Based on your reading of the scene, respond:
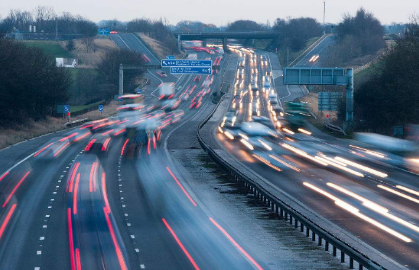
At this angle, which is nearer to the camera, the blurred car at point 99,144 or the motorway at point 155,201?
the motorway at point 155,201

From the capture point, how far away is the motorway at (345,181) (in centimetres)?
2330

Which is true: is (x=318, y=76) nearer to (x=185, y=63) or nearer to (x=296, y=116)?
(x=296, y=116)

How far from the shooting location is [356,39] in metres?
173

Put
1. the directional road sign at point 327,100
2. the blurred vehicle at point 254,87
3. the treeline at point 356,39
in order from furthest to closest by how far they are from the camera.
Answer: the treeline at point 356,39, the blurred vehicle at point 254,87, the directional road sign at point 327,100

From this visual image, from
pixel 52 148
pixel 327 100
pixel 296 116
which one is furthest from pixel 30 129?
pixel 327 100

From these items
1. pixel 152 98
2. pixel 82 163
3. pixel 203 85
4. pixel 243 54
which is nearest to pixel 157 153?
pixel 82 163

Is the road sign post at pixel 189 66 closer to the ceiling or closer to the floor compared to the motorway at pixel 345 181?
closer to the ceiling

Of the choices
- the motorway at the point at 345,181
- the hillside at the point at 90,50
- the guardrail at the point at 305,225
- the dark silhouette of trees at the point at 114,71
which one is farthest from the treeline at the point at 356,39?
the guardrail at the point at 305,225

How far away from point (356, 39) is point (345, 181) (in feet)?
471

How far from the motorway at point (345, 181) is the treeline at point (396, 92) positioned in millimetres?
7030

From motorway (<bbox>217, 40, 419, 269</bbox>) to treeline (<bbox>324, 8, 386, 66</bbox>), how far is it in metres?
89.0

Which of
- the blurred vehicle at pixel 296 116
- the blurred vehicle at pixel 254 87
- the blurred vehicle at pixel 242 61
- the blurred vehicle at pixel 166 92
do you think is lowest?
the blurred vehicle at pixel 296 116

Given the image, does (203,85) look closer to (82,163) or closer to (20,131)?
(20,131)

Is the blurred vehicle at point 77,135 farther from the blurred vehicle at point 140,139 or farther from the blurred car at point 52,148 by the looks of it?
the blurred vehicle at point 140,139
